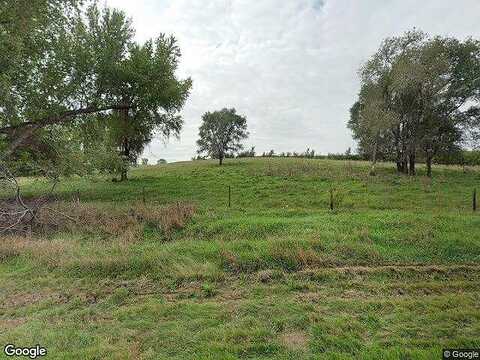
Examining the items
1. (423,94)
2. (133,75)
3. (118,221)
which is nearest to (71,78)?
(133,75)

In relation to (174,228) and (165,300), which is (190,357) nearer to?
(165,300)

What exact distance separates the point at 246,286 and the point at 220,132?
44428mm

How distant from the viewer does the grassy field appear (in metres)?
4.70

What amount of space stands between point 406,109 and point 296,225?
27650 millimetres

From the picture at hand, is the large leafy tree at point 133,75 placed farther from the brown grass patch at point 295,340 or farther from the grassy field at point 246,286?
the brown grass patch at point 295,340

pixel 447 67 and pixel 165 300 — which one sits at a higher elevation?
pixel 447 67

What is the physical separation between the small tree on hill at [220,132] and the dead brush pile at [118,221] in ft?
119

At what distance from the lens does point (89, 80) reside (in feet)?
56.6

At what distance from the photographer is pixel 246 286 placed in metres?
6.96

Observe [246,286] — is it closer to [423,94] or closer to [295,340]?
[295,340]

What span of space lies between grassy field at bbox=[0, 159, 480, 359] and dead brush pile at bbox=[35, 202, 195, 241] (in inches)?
3.4

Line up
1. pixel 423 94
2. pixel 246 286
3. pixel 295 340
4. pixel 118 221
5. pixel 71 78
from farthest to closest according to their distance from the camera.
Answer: pixel 423 94, pixel 71 78, pixel 118 221, pixel 246 286, pixel 295 340

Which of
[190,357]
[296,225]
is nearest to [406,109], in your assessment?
[296,225]

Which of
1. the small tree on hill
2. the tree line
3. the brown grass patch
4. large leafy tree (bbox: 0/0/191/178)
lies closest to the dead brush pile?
large leafy tree (bbox: 0/0/191/178)
